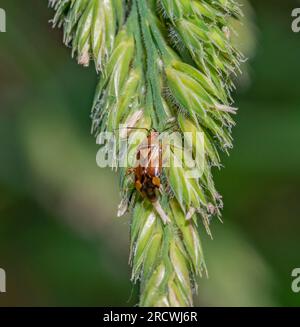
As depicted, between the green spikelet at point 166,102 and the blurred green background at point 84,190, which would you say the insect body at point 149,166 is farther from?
the blurred green background at point 84,190

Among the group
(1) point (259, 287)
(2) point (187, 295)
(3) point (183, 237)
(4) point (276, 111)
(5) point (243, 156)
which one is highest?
(4) point (276, 111)

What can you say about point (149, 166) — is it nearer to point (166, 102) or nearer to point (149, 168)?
point (149, 168)

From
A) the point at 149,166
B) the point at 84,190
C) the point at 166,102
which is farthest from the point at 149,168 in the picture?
the point at 84,190

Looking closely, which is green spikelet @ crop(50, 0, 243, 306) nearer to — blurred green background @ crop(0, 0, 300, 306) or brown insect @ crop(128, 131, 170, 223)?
brown insect @ crop(128, 131, 170, 223)

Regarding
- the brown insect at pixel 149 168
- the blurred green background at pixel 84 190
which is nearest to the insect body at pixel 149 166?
the brown insect at pixel 149 168

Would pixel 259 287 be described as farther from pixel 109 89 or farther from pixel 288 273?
pixel 109 89

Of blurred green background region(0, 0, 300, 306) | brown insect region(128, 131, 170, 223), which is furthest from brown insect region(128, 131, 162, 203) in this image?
blurred green background region(0, 0, 300, 306)

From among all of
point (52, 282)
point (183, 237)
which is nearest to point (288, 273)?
point (52, 282)
